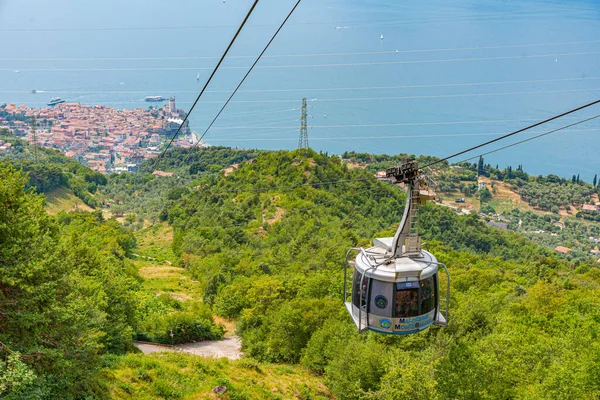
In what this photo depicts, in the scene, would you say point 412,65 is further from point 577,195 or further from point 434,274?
point 434,274

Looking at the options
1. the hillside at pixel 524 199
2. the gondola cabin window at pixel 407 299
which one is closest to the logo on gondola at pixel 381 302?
the gondola cabin window at pixel 407 299

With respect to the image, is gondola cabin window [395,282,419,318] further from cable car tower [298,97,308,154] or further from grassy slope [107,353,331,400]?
cable car tower [298,97,308,154]

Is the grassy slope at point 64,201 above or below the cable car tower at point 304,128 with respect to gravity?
below

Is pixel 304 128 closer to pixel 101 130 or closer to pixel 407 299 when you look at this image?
pixel 407 299

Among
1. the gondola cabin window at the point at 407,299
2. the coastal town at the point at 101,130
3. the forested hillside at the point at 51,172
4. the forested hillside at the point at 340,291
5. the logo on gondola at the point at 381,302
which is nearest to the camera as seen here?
the gondola cabin window at the point at 407,299

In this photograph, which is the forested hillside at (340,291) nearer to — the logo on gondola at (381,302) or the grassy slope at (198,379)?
the grassy slope at (198,379)

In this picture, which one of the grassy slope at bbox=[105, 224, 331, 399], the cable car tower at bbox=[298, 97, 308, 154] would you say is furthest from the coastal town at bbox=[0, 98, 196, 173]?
the grassy slope at bbox=[105, 224, 331, 399]

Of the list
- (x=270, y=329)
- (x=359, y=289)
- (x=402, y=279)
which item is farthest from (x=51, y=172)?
(x=402, y=279)
